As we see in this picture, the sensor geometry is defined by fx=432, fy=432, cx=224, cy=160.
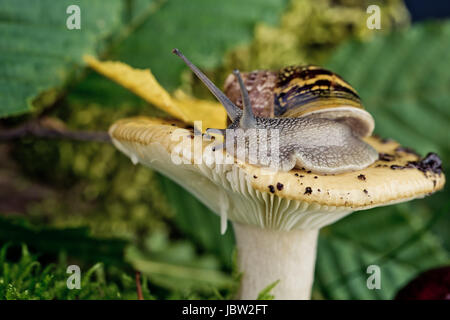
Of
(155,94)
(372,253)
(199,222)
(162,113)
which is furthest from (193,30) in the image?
(372,253)

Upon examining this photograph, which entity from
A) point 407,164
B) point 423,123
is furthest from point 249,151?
point 423,123

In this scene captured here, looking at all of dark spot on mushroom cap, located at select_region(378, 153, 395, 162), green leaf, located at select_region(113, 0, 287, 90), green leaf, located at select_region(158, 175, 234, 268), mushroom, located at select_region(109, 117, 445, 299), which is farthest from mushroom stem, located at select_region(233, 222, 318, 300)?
green leaf, located at select_region(113, 0, 287, 90)

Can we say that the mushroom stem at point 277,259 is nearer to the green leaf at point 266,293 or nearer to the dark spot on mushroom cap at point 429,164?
the green leaf at point 266,293

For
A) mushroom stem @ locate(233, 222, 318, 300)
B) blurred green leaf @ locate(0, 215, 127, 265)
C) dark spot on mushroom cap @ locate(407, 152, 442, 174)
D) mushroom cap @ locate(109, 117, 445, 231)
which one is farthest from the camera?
blurred green leaf @ locate(0, 215, 127, 265)

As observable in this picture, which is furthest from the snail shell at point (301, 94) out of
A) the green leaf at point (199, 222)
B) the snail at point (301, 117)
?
the green leaf at point (199, 222)

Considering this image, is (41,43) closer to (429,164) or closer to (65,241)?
(65,241)

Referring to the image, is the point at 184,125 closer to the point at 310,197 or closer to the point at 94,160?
the point at 310,197

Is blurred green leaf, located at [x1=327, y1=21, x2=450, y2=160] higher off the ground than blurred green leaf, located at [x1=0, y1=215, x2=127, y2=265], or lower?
higher

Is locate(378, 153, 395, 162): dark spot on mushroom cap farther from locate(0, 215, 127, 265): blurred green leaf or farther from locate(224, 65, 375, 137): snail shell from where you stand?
locate(0, 215, 127, 265): blurred green leaf
